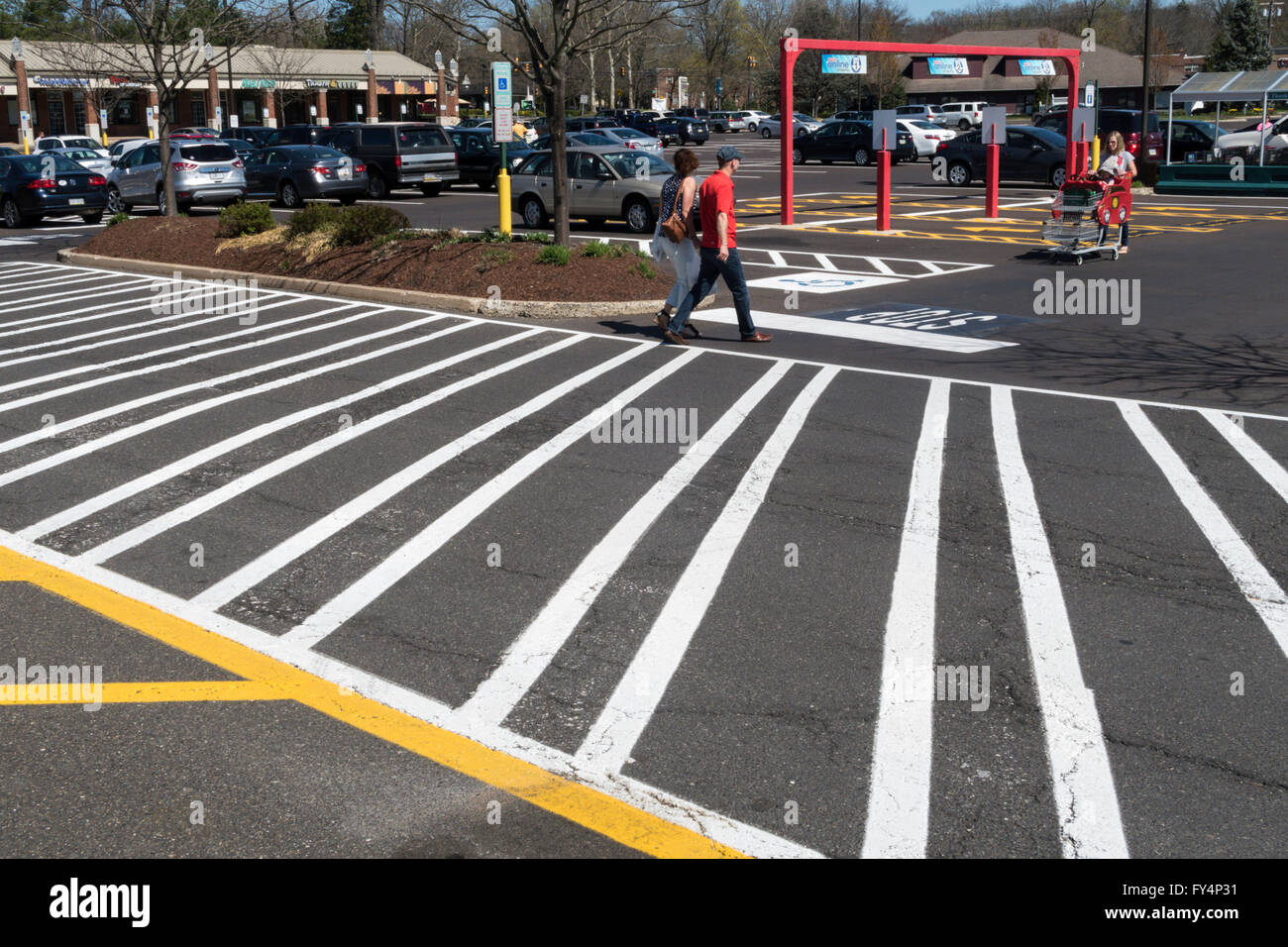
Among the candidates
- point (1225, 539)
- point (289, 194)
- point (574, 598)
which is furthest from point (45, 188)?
point (1225, 539)

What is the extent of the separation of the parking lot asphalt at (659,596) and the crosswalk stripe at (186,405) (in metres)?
0.06

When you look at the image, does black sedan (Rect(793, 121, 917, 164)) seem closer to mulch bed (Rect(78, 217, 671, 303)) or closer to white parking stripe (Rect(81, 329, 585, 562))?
mulch bed (Rect(78, 217, 671, 303))

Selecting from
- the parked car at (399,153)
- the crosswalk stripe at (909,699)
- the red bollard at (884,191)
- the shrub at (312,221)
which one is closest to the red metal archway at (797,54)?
the red bollard at (884,191)

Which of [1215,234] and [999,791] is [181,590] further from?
[1215,234]

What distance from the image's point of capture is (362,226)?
17938 millimetres

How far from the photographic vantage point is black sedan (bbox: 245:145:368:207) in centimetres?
2988

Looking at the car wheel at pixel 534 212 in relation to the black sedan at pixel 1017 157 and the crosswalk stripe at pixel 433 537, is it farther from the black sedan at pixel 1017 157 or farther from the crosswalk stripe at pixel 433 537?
the crosswalk stripe at pixel 433 537

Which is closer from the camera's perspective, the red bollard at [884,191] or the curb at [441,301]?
the curb at [441,301]

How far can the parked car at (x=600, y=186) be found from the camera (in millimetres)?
23688

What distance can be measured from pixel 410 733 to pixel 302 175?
2725 centimetres

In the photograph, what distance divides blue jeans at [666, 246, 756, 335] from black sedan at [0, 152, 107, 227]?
21.1 m

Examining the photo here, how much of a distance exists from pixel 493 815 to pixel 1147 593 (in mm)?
3388

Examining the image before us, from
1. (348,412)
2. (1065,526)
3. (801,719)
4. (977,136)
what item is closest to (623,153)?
(977,136)

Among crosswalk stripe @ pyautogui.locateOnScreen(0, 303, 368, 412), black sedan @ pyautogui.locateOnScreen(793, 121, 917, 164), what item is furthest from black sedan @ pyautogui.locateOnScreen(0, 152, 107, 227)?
black sedan @ pyautogui.locateOnScreen(793, 121, 917, 164)
